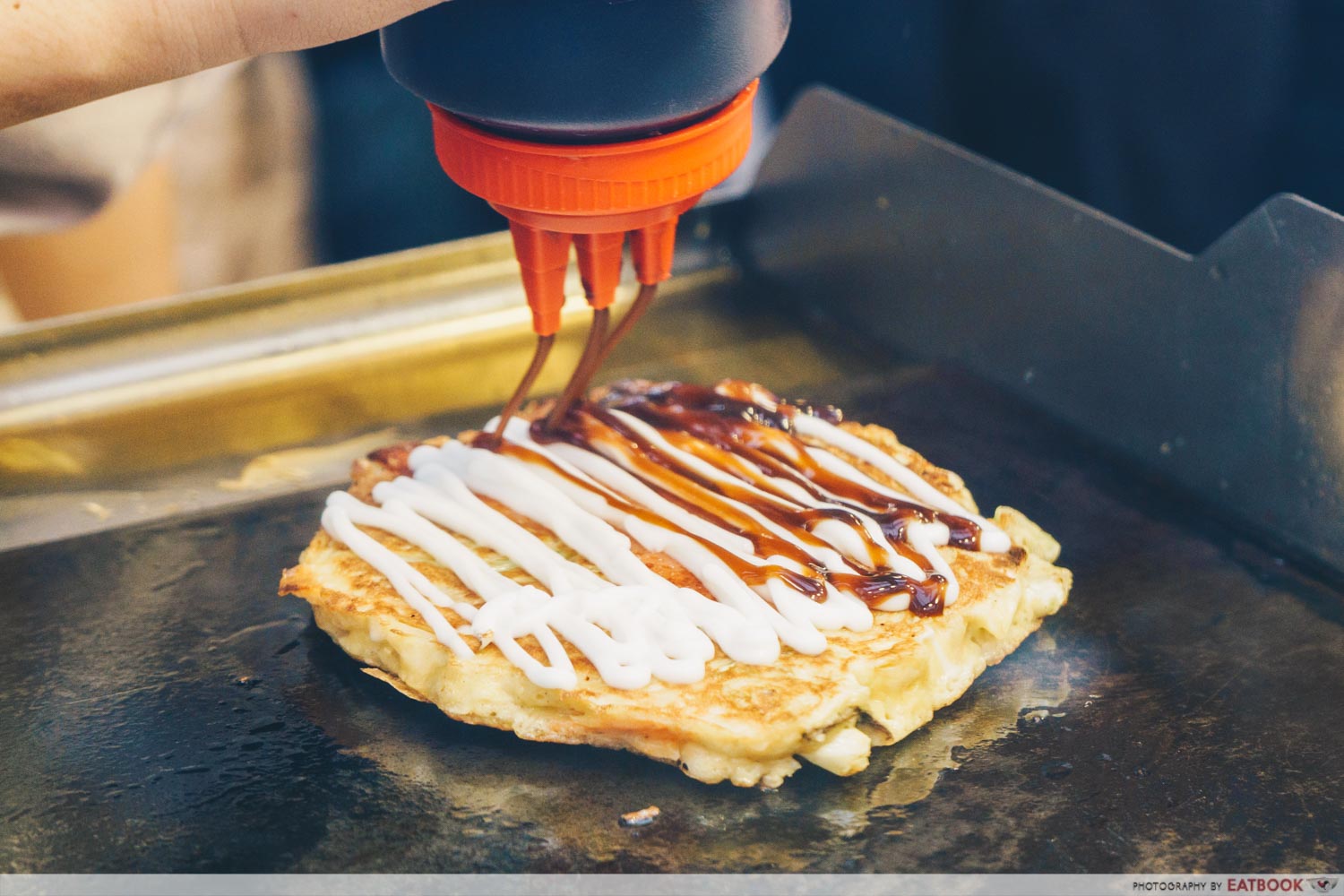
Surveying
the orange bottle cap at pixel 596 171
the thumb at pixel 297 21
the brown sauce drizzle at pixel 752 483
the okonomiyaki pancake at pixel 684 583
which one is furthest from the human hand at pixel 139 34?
the brown sauce drizzle at pixel 752 483

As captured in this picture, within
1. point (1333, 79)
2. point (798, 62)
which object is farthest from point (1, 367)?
point (1333, 79)

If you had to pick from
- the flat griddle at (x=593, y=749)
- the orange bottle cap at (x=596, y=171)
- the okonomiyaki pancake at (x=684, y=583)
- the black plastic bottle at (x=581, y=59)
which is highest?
the black plastic bottle at (x=581, y=59)

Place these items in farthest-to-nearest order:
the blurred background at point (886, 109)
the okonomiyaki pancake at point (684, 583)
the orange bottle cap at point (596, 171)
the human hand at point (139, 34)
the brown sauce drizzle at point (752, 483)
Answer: the blurred background at point (886, 109) → the brown sauce drizzle at point (752, 483) → the okonomiyaki pancake at point (684, 583) → the orange bottle cap at point (596, 171) → the human hand at point (139, 34)

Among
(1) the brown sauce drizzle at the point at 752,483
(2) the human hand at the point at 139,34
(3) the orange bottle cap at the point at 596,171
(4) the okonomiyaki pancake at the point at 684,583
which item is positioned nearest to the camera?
(2) the human hand at the point at 139,34

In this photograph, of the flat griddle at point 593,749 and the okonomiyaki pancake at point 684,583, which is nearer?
the flat griddle at point 593,749

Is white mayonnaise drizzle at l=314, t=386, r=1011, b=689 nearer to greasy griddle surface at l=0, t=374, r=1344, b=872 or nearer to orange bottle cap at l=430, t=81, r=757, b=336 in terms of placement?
greasy griddle surface at l=0, t=374, r=1344, b=872

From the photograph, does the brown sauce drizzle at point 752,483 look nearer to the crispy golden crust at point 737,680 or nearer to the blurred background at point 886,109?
the crispy golden crust at point 737,680

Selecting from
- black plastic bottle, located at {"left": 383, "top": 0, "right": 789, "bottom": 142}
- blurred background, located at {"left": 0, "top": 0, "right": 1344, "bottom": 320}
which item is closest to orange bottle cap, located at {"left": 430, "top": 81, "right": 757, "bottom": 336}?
black plastic bottle, located at {"left": 383, "top": 0, "right": 789, "bottom": 142}
